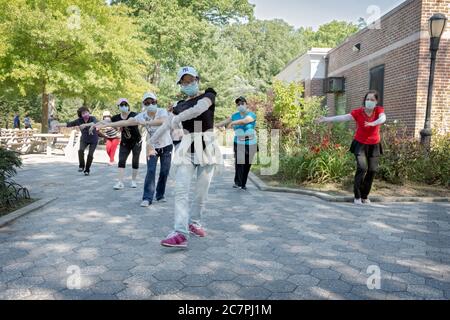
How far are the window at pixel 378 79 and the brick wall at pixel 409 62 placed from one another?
8.6 inches

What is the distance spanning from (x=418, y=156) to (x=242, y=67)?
55569mm

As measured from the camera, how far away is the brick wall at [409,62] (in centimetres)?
1080

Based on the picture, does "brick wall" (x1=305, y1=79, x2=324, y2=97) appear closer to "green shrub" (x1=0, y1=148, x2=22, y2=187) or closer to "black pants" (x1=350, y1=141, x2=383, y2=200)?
"black pants" (x1=350, y1=141, x2=383, y2=200)

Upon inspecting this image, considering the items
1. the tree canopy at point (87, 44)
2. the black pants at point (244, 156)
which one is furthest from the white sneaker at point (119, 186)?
the tree canopy at point (87, 44)

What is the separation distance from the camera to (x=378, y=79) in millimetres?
13570

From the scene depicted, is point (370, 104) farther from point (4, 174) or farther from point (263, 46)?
point (263, 46)

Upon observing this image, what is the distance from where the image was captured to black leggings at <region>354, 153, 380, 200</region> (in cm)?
702

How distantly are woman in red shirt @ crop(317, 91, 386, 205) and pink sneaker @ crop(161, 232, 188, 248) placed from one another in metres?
3.71

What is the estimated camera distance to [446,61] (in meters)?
10.8

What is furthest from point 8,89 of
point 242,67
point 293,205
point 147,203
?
point 242,67

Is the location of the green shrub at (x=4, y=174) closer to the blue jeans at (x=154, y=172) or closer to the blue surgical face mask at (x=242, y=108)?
the blue jeans at (x=154, y=172)

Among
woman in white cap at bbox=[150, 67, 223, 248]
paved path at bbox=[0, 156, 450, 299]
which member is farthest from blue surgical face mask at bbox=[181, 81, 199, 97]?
paved path at bbox=[0, 156, 450, 299]
